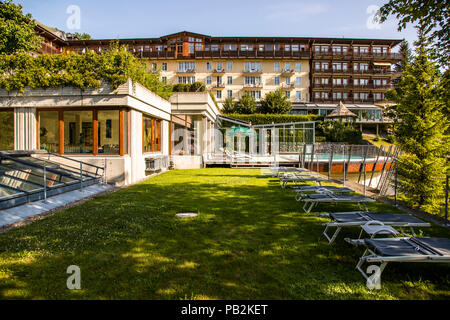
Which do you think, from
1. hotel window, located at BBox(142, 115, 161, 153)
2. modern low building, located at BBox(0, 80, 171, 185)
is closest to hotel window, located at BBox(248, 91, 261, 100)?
hotel window, located at BBox(142, 115, 161, 153)

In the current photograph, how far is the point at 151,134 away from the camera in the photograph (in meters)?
16.5

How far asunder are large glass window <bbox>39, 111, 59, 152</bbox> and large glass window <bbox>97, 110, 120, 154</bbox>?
6.23 ft

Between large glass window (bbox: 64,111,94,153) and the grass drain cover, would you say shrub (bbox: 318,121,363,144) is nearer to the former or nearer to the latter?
large glass window (bbox: 64,111,94,153)

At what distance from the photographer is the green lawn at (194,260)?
11.2 ft

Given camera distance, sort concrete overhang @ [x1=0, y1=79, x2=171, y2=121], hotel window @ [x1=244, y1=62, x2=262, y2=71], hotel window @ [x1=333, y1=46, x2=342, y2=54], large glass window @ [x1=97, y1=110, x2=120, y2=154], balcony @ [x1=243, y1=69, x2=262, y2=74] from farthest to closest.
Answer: hotel window @ [x1=333, y1=46, x2=342, y2=54], hotel window @ [x1=244, y1=62, x2=262, y2=71], balcony @ [x1=243, y1=69, x2=262, y2=74], large glass window @ [x1=97, y1=110, x2=120, y2=154], concrete overhang @ [x1=0, y1=79, x2=171, y2=121]

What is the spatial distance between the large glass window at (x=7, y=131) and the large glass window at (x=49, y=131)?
1.14 meters

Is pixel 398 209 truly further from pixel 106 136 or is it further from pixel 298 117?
pixel 298 117

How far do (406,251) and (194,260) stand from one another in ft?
9.26

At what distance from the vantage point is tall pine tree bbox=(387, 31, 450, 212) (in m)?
9.17

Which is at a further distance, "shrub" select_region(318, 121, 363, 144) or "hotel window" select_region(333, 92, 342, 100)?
"hotel window" select_region(333, 92, 342, 100)

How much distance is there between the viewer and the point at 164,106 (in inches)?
723

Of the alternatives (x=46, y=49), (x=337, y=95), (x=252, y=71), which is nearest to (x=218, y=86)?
(x=252, y=71)

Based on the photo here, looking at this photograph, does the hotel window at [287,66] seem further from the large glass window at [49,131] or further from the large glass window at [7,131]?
the large glass window at [7,131]

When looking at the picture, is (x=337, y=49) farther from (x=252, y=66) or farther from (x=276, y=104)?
(x=276, y=104)
